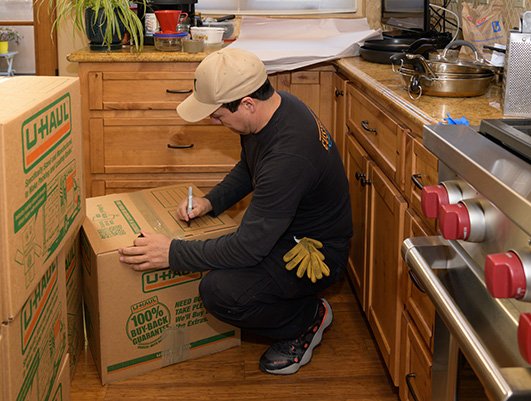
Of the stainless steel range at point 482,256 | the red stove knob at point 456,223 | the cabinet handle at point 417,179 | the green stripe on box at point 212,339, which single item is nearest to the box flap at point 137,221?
the green stripe on box at point 212,339

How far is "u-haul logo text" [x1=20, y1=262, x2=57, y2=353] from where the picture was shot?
146cm

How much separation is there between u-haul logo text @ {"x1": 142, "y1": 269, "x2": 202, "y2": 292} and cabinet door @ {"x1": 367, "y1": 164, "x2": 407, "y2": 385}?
1.89 feet

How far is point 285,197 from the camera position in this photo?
6.81 ft

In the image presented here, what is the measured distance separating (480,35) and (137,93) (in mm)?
1404

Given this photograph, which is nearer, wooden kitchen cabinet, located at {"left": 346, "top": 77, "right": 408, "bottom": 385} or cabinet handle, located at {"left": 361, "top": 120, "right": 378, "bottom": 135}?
wooden kitchen cabinet, located at {"left": 346, "top": 77, "right": 408, "bottom": 385}

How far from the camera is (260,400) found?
2.26 m

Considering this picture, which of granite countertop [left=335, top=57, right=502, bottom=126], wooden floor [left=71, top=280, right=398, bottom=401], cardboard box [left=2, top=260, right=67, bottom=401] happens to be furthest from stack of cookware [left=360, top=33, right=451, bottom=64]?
cardboard box [left=2, top=260, right=67, bottom=401]

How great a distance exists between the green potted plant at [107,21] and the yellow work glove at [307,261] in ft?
4.22

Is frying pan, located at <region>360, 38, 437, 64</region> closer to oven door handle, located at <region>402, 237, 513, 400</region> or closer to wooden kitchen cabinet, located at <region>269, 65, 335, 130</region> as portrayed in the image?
wooden kitchen cabinet, located at <region>269, 65, 335, 130</region>

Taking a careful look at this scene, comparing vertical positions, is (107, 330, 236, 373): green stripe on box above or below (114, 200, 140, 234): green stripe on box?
below

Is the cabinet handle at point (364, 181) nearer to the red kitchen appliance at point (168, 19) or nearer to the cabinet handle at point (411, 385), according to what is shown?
the cabinet handle at point (411, 385)

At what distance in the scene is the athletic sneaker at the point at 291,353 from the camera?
7.91 ft

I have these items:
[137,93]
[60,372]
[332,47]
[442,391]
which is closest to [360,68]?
[332,47]

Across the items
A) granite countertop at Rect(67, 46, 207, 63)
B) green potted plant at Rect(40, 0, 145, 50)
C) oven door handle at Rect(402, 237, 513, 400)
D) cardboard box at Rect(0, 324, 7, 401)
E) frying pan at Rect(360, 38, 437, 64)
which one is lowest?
cardboard box at Rect(0, 324, 7, 401)
